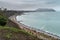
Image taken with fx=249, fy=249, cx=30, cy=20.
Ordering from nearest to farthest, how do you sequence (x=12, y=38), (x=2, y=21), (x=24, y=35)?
1. (x=12, y=38)
2. (x=24, y=35)
3. (x=2, y=21)

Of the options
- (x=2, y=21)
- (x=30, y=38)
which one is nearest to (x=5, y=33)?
(x=30, y=38)

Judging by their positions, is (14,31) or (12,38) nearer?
(12,38)

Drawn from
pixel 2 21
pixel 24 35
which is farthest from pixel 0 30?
pixel 2 21

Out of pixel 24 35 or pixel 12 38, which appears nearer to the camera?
pixel 12 38

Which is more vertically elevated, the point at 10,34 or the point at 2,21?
the point at 2,21

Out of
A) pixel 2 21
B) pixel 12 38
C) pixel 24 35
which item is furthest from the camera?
pixel 2 21

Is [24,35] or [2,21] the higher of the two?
[2,21]

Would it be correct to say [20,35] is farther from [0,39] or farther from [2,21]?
[2,21]

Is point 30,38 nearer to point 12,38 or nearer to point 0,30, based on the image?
point 12,38

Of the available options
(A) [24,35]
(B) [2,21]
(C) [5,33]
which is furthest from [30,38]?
(B) [2,21]
